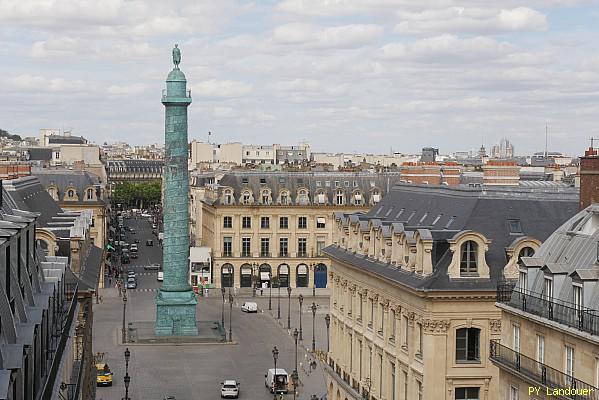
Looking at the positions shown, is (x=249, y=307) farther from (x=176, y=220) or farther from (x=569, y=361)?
(x=569, y=361)

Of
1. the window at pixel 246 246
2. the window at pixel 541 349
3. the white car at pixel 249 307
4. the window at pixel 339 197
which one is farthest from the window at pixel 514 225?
the window at pixel 339 197

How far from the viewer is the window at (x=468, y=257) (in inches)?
1828

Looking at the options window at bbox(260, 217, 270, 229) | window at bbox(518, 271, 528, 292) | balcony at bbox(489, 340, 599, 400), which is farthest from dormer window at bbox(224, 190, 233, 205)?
window at bbox(518, 271, 528, 292)

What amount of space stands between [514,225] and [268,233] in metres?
76.2

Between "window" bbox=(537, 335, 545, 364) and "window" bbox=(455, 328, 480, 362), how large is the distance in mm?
12782

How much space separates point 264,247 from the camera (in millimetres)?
124125

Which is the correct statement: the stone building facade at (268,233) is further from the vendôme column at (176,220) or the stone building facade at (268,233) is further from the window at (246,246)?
the vendôme column at (176,220)

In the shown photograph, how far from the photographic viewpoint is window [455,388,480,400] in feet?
153

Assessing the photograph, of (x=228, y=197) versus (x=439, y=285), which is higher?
(x=439, y=285)

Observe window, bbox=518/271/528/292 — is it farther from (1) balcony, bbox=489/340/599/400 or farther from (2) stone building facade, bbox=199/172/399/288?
(2) stone building facade, bbox=199/172/399/288

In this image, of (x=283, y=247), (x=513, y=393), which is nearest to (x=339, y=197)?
(x=283, y=247)

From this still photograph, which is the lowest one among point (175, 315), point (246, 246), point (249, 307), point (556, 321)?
point (249, 307)

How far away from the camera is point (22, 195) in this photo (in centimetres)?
6438

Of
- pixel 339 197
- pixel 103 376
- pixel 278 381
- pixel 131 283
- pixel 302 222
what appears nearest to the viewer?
pixel 278 381
